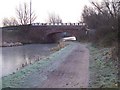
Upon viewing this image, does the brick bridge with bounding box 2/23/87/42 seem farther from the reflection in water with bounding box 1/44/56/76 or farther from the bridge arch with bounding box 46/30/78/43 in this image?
the reflection in water with bounding box 1/44/56/76

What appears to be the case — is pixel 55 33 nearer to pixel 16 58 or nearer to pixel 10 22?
pixel 10 22

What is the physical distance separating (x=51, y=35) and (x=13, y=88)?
76516 mm

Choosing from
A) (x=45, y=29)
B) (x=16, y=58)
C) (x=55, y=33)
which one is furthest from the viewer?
(x=55, y=33)

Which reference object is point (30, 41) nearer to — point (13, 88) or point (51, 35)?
point (51, 35)

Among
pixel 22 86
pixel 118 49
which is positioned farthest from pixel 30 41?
pixel 22 86

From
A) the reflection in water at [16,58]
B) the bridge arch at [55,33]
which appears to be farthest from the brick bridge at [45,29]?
the reflection in water at [16,58]

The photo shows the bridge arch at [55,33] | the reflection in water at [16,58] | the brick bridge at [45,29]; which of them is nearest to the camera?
the reflection in water at [16,58]

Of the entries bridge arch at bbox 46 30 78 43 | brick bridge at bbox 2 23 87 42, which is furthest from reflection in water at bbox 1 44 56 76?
brick bridge at bbox 2 23 87 42

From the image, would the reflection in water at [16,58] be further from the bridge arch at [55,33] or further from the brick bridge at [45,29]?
the brick bridge at [45,29]

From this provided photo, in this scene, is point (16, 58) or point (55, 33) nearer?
point (16, 58)

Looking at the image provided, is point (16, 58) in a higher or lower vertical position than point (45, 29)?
lower

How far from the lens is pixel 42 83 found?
42.7 ft

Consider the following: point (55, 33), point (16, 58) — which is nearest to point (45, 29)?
point (55, 33)

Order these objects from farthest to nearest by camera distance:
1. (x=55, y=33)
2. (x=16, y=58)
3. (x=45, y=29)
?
(x=55, y=33) → (x=45, y=29) → (x=16, y=58)
